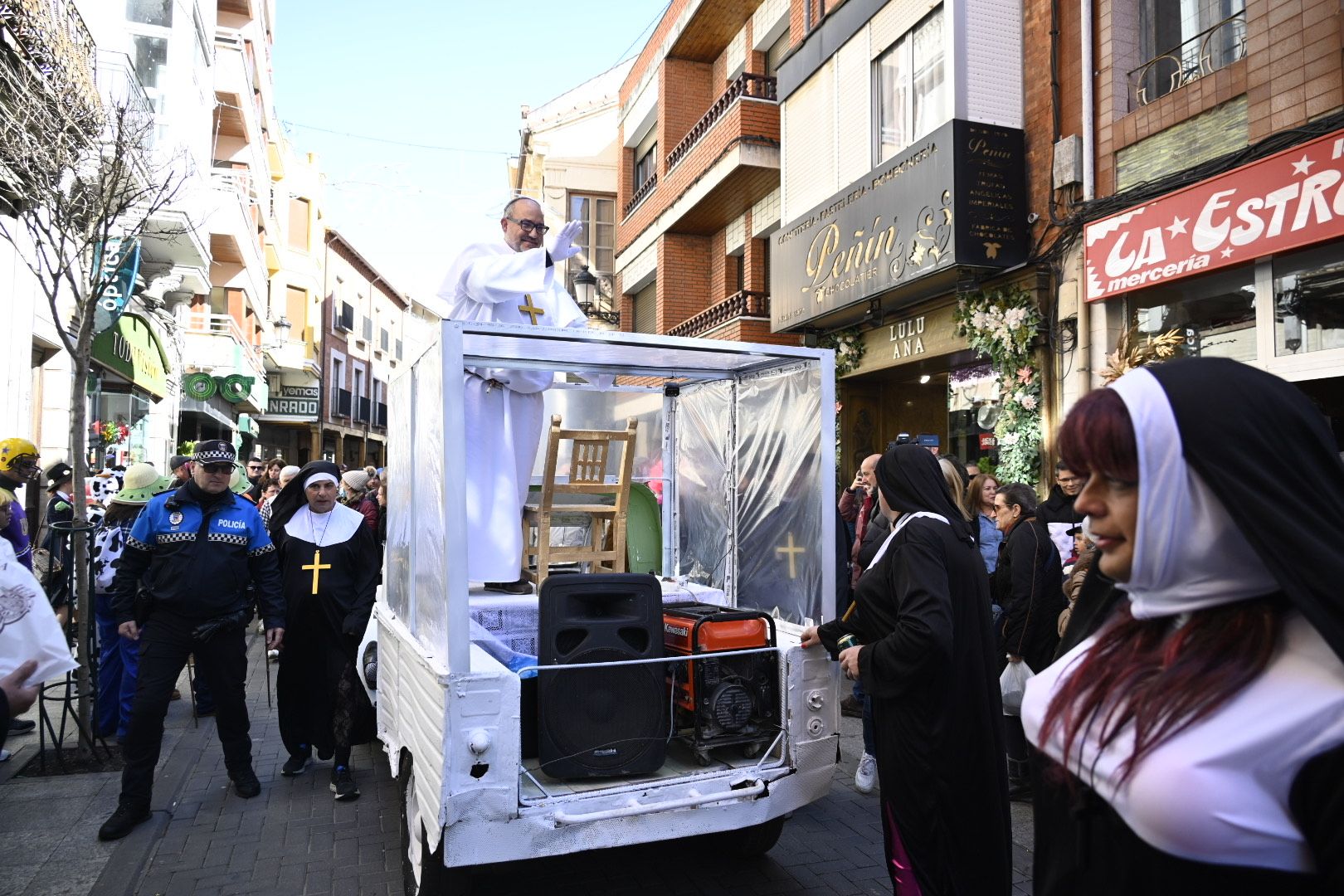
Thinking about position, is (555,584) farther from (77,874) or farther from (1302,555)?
(1302,555)

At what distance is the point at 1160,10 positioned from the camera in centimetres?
848

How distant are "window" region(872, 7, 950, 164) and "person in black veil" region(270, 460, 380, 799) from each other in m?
7.45

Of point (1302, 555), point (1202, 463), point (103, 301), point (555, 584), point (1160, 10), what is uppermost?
point (1160, 10)

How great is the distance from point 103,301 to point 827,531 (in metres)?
10.00

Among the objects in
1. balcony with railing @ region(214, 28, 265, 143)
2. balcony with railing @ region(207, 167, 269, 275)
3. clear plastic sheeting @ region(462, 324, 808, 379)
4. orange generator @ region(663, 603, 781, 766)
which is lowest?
orange generator @ region(663, 603, 781, 766)

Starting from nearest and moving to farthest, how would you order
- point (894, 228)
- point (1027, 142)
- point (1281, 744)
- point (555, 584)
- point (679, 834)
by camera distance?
1. point (1281, 744)
2. point (679, 834)
3. point (555, 584)
4. point (1027, 142)
5. point (894, 228)

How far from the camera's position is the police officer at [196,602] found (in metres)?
4.90

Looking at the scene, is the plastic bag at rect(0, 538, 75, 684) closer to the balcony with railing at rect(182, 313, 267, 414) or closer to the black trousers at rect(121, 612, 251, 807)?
the black trousers at rect(121, 612, 251, 807)

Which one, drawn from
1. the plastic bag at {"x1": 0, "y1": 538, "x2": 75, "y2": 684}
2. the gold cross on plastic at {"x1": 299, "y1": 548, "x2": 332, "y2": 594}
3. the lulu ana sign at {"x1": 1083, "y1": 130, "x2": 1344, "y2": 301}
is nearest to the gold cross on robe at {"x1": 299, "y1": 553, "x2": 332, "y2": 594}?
the gold cross on plastic at {"x1": 299, "y1": 548, "x2": 332, "y2": 594}

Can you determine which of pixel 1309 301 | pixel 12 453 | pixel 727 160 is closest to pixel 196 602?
pixel 12 453

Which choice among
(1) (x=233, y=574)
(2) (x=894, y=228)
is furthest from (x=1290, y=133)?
(1) (x=233, y=574)

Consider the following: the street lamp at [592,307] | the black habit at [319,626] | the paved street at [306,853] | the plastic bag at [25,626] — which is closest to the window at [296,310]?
the street lamp at [592,307]

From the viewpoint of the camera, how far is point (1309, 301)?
675 centimetres

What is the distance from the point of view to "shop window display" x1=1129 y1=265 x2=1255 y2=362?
24.0ft
